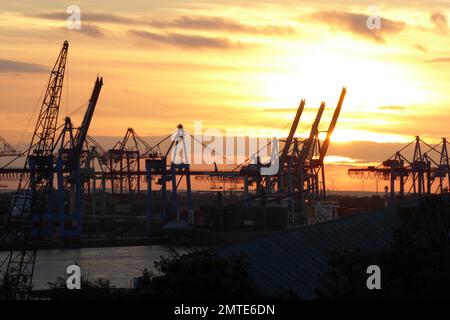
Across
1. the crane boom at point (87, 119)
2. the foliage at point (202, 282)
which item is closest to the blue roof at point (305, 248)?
the foliage at point (202, 282)

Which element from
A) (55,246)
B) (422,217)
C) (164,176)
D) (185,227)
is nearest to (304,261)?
(422,217)

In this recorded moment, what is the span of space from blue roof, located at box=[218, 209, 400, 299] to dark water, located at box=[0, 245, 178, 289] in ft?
43.0

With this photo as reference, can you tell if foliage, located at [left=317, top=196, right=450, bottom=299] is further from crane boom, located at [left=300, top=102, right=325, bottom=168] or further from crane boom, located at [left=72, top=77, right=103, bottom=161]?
crane boom, located at [left=300, top=102, right=325, bottom=168]

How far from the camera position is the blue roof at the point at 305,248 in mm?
36125

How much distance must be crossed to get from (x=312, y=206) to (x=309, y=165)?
6566 millimetres

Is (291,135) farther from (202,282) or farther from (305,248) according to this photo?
(202,282)

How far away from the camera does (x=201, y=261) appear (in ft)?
78.8

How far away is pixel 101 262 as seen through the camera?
8131cm

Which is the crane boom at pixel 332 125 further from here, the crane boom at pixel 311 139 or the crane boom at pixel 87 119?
the crane boom at pixel 87 119

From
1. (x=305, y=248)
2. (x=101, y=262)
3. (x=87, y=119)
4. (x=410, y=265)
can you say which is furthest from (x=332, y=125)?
(x=410, y=265)

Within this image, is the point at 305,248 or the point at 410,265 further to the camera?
the point at 305,248

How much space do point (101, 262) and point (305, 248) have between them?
43.2 meters
